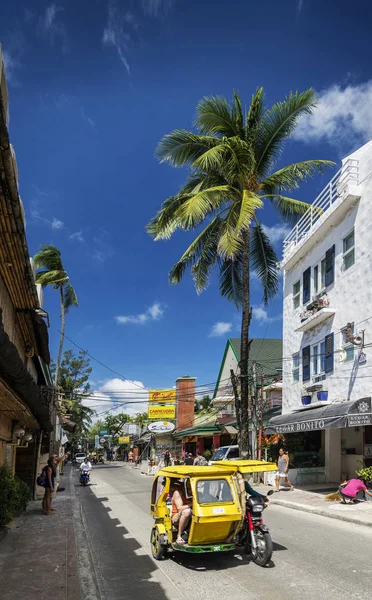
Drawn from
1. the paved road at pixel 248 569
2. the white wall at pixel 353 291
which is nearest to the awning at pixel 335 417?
the white wall at pixel 353 291

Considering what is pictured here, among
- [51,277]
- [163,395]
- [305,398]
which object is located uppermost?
[51,277]

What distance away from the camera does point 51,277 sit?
122ft

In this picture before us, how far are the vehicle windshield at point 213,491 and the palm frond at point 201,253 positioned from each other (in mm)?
13714

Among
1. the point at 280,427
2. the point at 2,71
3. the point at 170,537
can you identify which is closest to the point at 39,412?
the point at 170,537

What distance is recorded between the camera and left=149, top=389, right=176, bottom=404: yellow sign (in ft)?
157

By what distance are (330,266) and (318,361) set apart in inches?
167

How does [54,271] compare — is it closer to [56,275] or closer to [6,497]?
[56,275]

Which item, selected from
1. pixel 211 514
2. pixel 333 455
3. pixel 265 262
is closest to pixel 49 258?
pixel 265 262

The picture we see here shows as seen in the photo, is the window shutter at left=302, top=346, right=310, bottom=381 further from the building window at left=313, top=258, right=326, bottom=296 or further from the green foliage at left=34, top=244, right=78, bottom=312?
the green foliage at left=34, top=244, right=78, bottom=312

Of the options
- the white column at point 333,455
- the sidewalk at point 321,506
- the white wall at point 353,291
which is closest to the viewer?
the sidewalk at point 321,506

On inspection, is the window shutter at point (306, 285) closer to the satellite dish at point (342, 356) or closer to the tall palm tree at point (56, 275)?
the satellite dish at point (342, 356)

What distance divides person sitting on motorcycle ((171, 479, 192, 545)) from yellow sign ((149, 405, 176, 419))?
3820 centimetres

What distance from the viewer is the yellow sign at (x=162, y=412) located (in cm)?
4731

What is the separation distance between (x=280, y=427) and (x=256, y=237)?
8426mm
